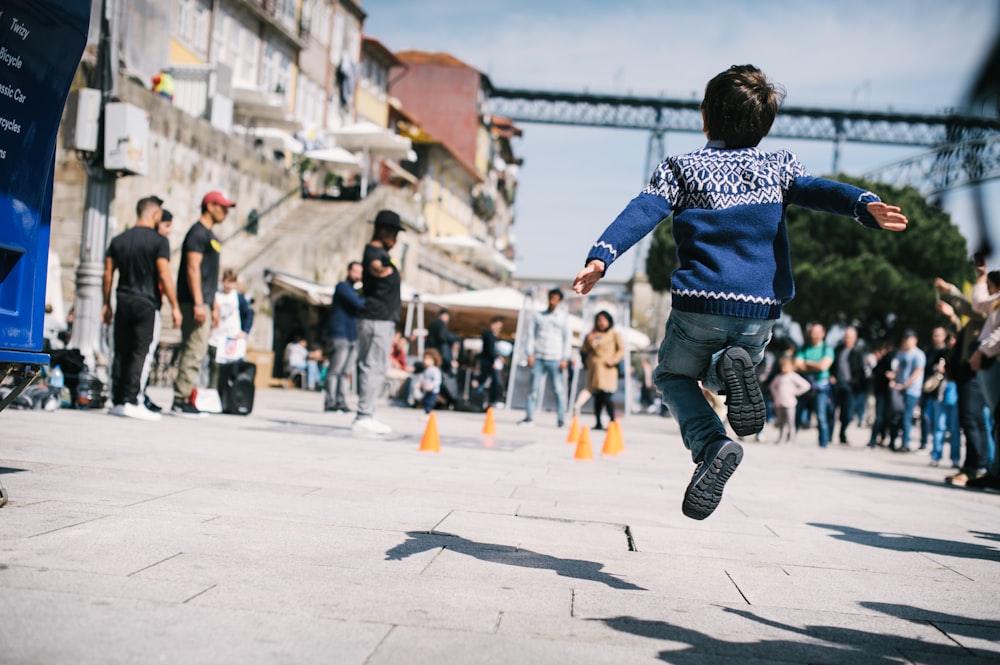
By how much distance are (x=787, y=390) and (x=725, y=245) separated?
41.5 feet

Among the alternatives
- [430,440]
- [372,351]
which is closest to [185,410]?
[372,351]

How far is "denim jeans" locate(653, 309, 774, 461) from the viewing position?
13.0 ft

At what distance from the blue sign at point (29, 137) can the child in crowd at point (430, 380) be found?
1174 cm

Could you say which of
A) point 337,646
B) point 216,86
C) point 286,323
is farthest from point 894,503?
point 216,86

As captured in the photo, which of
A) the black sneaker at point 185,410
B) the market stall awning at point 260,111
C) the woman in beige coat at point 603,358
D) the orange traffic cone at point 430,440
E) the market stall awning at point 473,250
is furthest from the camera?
the market stall awning at point 473,250

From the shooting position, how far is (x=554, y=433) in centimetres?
1370

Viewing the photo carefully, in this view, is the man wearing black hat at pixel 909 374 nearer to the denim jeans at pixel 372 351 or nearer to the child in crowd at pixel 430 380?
the child in crowd at pixel 430 380

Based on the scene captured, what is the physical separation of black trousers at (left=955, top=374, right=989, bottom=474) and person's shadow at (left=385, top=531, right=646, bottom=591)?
723cm

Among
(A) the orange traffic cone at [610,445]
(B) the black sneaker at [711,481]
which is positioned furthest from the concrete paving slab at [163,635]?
(A) the orange traffic cone at [610,445]

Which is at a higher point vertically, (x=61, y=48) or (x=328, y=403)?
(x=61, y=48)

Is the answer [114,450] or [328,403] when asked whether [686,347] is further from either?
[328,403]

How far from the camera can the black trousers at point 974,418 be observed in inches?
398

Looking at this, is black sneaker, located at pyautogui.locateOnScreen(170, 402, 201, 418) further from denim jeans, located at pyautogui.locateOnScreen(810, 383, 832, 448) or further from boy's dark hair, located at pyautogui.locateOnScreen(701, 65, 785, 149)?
denim jeans, located at pyautogui.locateOnScreen(810, 383, 832, 448)

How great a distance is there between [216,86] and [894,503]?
24.2 metres
